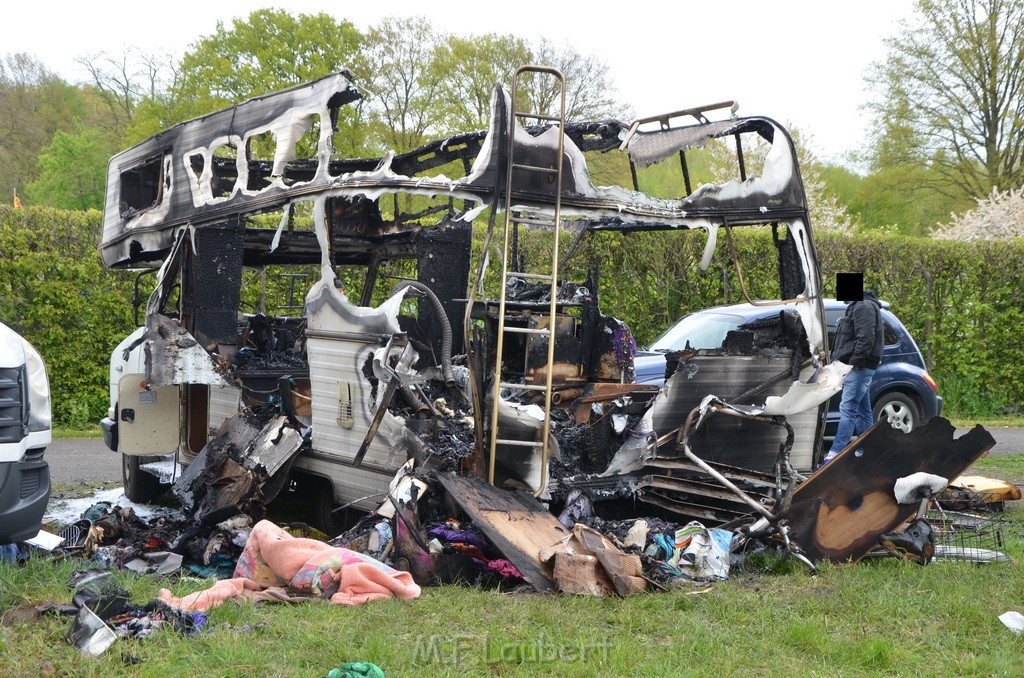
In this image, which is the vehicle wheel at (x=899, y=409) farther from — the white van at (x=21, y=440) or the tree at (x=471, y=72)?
the tree at (x=471, y=72)

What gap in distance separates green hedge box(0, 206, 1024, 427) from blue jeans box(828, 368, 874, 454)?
11.1ft

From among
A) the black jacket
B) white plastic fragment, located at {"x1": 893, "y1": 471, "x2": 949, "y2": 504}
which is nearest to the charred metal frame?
white plastic fragment, located at {"x1": 893, "y1": 471, "x2": 949, "y2": 504}

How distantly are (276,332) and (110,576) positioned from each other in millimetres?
3904

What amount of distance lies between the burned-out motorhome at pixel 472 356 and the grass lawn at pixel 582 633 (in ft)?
1.82

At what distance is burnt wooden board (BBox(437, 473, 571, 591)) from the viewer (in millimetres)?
5000

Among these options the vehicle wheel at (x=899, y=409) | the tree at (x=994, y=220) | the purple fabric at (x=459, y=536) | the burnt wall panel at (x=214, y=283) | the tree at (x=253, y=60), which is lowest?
the purple fabric at (x=459, y=536)

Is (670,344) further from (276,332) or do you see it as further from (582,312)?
(276,332)

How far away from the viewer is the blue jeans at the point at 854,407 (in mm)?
8750

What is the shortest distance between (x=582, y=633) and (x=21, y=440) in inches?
117

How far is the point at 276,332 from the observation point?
845cm

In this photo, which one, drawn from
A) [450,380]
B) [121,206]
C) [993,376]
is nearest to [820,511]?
[450,380]

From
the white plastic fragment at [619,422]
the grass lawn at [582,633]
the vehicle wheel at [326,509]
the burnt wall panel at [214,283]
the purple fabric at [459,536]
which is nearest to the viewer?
the grass lawn at [582,633]

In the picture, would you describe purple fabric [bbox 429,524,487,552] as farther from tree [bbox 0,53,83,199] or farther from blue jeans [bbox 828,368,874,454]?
tree [bbox 0,53,83,199]

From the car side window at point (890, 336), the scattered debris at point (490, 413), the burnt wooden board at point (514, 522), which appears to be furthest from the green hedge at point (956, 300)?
the burnt wooden board at point (514, 522)
